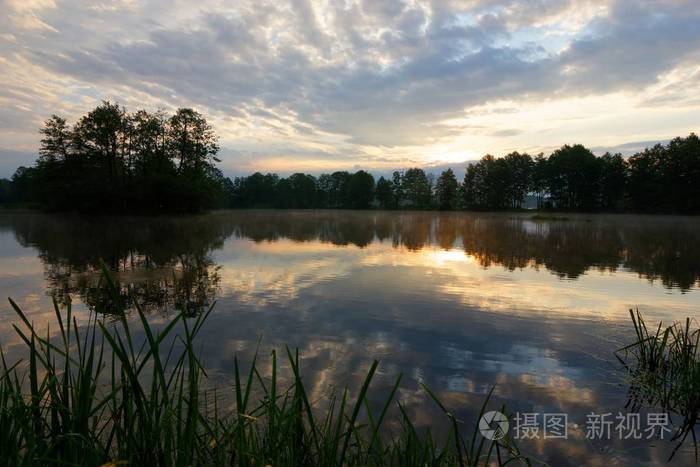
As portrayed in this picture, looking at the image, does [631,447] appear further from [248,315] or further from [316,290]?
[316,290]

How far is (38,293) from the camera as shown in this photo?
1102 cm

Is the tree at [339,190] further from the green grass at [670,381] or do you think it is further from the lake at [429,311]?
the green grass at [670,381]

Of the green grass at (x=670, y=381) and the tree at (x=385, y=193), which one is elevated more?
the tree at (x=385, y=193)

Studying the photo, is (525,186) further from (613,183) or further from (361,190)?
(361,190)

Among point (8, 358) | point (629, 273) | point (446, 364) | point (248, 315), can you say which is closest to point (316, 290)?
point (248, 315)

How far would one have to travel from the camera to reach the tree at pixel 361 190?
445 ft

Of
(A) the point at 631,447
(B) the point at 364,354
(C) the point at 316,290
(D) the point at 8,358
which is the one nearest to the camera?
(A) the point at 631,447

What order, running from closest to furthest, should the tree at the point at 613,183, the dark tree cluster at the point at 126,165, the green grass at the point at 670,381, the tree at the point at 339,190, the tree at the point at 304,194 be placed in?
the green grass at the point at 670,381 < the dark tree cluster at the point at 126,165 < the tree at the point at 613,183 < the tree at the point at 339,190 < the tree at the point at 304,194

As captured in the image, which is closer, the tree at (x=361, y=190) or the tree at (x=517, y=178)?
the tree at (x=517, y=178)

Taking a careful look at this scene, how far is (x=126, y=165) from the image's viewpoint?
59.6 metres

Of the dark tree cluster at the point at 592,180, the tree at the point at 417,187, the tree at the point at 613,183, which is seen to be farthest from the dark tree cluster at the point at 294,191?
the tree at the point at 613,183

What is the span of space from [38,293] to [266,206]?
13972cm

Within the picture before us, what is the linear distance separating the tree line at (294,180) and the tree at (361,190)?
1.13 ft

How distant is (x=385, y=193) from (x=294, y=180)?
40.7m
